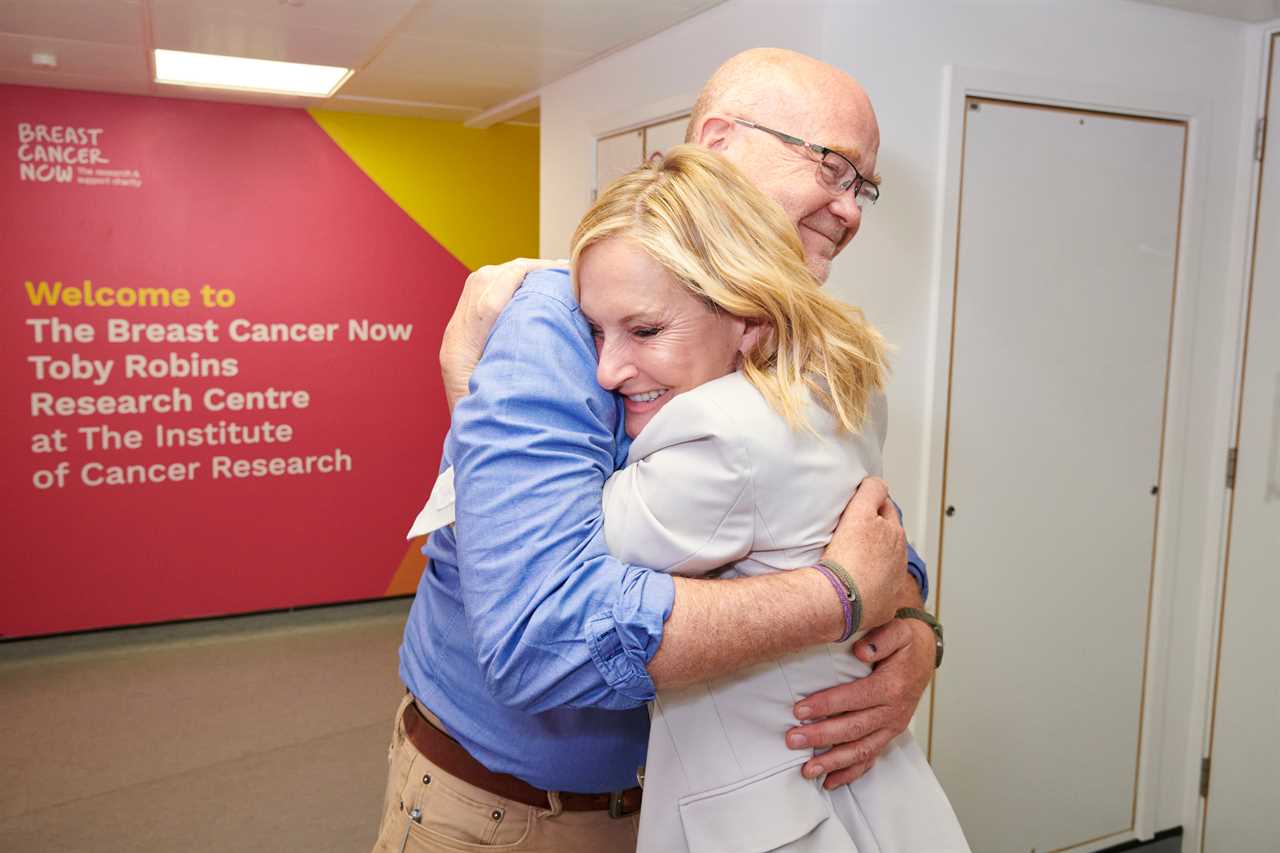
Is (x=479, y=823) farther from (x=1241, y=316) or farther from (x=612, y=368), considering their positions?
(x=1241, y=316)

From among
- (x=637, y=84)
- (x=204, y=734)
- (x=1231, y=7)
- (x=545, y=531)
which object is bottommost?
(x=204, y=734)

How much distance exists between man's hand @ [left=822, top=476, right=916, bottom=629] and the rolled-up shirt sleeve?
0.22 m

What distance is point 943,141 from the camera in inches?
107

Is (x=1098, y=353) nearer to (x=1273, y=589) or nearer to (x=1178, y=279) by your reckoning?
(x=1178, y=279)

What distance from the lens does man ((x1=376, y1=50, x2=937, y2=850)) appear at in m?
0.95

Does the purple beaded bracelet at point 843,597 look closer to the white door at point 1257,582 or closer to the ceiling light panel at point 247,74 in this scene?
the white door at point 1257,582

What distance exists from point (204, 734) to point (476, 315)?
3757mm

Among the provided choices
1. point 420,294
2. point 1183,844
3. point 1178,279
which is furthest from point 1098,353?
point 420,294

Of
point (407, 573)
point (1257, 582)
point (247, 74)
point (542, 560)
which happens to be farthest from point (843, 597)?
point (407, 573)

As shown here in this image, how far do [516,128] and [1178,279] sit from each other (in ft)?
12.5

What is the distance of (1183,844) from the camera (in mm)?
→ 3420

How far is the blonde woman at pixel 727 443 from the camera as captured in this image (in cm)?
102

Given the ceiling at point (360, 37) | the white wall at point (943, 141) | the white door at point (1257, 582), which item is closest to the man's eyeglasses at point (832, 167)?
the white wall at point (943, 141)

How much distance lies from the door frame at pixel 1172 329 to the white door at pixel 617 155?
1136 mm
